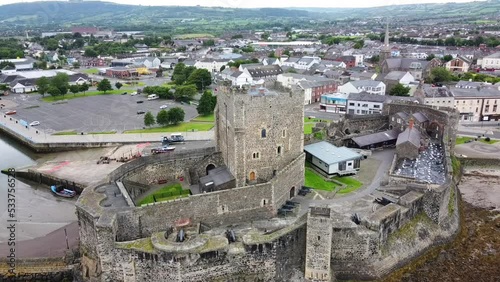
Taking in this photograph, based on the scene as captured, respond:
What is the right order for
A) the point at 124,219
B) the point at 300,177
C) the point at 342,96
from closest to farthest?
the point at 124,219 < the point at 300,177 < the point at 342,96

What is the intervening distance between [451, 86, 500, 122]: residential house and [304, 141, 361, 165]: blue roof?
23.3m

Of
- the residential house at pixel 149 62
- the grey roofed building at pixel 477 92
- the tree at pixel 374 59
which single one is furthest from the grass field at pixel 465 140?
the residential house at pixel 149 62

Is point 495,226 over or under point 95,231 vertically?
under

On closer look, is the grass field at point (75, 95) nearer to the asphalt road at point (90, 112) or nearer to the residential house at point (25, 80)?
the asphalt road at point (90, 112)

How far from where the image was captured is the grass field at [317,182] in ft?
89.7

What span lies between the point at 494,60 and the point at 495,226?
6817cm

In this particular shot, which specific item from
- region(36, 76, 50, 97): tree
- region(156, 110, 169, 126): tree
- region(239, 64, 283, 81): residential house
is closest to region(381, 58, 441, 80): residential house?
region(239, 64, 283, 81): residential house

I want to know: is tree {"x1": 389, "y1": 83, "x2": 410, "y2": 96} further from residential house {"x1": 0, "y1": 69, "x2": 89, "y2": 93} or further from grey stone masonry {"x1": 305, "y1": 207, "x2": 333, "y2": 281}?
residential house {"x1": 0, "y1": 69, "x2": 89, "y2": 93}

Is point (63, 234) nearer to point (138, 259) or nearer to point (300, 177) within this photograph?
point (138, 259)

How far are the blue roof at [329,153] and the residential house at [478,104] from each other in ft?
76.3

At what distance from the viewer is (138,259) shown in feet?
58.5

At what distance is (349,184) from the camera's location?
1092 inches

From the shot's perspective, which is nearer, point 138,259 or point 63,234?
point 138,259

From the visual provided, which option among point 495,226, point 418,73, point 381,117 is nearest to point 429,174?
point 495,226
